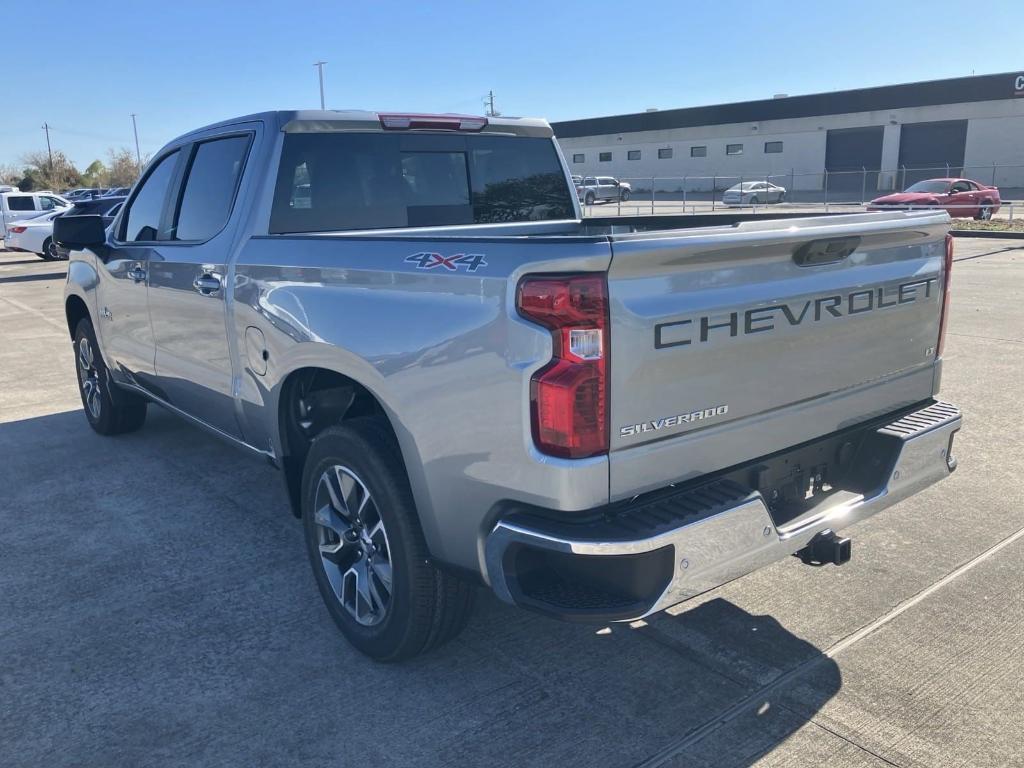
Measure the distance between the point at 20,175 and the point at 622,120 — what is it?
2169 inches

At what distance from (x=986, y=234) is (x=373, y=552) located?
24.4 metres

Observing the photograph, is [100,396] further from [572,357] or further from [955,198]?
[955,198]

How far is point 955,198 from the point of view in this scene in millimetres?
28578

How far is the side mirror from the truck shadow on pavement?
1.76 m

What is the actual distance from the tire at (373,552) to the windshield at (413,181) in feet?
4.20

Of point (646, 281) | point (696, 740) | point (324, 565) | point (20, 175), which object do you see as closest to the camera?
point (646, 281)

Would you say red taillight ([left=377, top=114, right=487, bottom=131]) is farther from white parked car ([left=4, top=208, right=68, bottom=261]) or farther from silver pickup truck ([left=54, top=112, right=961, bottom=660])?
white parked car ([left=4, top=208, right=68, bottom=261])

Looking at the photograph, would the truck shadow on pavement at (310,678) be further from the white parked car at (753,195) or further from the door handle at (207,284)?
the white parked car at (753,195)

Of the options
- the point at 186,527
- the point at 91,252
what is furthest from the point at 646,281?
the point at 91,252

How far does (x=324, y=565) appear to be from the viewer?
356 cm

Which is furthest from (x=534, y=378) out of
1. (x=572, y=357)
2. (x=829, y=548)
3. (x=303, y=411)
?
(x=303, y=411)

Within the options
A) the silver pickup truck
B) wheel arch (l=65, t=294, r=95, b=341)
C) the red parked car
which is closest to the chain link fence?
the red parked car

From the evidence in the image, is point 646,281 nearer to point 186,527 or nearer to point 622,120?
point 186,527

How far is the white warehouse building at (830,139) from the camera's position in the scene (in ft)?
148
